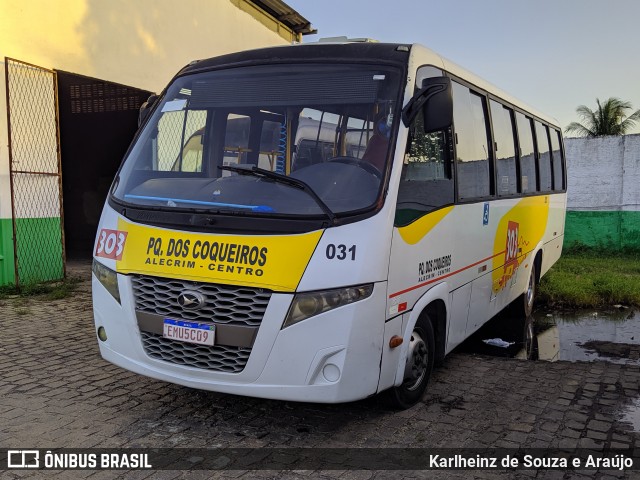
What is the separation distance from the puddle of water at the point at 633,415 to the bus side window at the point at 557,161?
18.2 feet

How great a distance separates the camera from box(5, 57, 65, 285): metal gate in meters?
8.79

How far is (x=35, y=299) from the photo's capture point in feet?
28.2

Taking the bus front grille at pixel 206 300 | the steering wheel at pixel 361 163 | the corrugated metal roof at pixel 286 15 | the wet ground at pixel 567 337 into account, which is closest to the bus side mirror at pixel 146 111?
the bus front grille at pixel 206 300

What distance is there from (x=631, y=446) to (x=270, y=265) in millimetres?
2643

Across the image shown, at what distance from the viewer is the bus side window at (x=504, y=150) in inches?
250

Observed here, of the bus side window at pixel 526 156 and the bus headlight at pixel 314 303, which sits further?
the bus side window at pixel 526 156

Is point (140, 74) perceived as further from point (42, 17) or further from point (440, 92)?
point (440, 92)

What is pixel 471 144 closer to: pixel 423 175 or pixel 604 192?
pixel 423 175

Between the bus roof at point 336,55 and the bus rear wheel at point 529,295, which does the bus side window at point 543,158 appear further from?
the bus roof at point 336,55

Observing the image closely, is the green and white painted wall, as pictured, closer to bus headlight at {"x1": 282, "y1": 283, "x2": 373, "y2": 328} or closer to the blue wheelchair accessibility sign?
the blue wheelchair accessibility sign

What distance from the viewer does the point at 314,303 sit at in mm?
3648

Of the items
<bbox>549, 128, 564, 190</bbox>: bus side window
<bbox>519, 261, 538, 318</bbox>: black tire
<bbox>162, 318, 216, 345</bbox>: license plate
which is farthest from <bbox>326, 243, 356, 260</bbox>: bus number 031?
<bbox>549, 128, 564, 190</bbox>: bus side window

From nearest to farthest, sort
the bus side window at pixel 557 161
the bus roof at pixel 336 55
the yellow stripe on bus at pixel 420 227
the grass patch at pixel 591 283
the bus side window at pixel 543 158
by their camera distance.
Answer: the yellow stripe on bus at pixel 420 227
the bus roof at pixel 336 55
the bus side window at pixel 543 158
the grass patch at pixel 591 283
the bus side window at pixel 557 161

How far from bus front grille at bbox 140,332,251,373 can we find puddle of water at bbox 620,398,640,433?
2.82 meters
